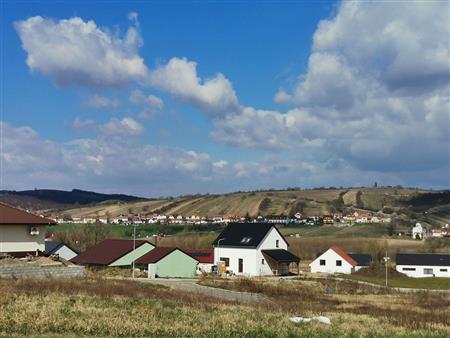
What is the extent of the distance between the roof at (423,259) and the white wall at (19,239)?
5044 centimetres

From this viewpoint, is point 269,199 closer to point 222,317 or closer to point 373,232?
point 373,232

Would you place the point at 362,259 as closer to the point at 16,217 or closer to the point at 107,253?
the point at 107,253

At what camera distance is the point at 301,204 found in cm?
15988

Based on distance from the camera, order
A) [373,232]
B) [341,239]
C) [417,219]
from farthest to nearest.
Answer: [417,219] → [373,232] → [341,239]

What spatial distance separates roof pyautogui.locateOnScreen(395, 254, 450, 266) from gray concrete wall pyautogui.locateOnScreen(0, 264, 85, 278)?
50.2 metres

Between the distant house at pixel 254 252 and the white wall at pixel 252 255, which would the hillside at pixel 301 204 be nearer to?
the distant house at pixel 254 252

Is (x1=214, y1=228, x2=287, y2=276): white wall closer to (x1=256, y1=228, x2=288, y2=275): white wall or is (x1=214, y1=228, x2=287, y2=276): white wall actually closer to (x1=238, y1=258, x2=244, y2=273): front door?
(x1=256, y1=228, x2=288, y2=275): white wall

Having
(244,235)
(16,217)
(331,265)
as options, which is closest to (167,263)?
(244,235)

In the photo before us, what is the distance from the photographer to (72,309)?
1784 centimetres

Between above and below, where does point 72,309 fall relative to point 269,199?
below

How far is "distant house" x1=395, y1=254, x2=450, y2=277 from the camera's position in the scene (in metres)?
72.4

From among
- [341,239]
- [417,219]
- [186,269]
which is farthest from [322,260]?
[417,219]

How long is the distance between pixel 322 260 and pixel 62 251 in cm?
3290

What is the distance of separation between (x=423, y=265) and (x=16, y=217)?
5342 cm
